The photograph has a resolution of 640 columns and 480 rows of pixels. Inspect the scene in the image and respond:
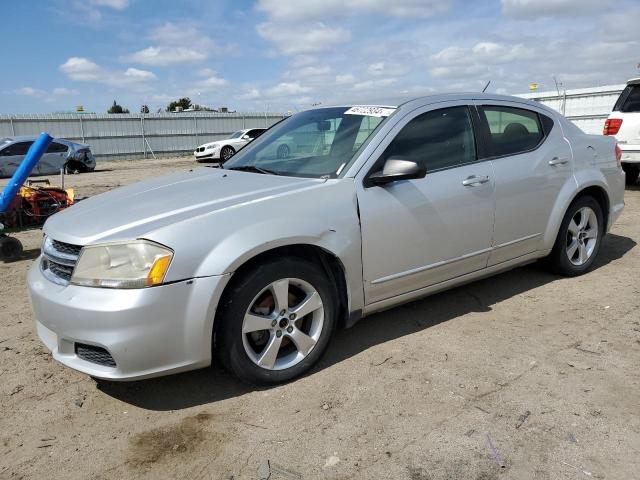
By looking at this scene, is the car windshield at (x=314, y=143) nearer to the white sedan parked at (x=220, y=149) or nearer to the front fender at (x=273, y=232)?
the front fender at (x=273, y=232)

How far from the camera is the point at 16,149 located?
1689 cm

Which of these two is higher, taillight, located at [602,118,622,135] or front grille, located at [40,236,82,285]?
taillight, located at [602,118,622,135]

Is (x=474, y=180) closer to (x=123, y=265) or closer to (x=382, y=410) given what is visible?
(x=382, y=410)

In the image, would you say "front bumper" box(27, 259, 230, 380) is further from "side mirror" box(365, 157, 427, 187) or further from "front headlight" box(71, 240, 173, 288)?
"side mirror" box(365, 157, 427, 187)

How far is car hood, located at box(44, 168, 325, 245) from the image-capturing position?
283cm

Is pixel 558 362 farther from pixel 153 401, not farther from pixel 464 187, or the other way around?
pixel 153 401

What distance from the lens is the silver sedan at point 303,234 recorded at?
8.89 ft

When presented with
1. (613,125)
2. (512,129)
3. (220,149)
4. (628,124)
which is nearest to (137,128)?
(220,149)

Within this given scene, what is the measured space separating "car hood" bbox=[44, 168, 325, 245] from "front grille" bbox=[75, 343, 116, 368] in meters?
0.54

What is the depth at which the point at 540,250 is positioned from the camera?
176 inches

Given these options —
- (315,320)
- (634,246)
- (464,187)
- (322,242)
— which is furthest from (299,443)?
(634,246)

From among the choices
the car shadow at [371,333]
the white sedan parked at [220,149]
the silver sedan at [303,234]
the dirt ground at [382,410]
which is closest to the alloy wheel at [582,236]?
the silver sedan at [303,234]

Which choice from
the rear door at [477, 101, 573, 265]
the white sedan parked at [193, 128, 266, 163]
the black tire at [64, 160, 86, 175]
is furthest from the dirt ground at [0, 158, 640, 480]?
the white sedan parked at [193, 128, 266, 163]

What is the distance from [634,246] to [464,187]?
3.24m
